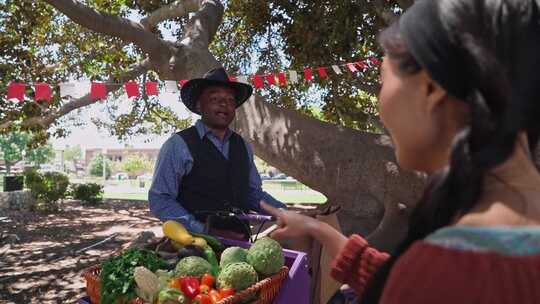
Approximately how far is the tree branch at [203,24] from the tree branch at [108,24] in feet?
1.77

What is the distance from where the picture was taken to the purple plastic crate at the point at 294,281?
90.0 inches

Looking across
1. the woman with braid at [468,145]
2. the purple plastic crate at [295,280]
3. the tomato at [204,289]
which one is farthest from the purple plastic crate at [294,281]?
the woman with braid at [468,145]

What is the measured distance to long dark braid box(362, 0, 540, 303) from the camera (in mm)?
859

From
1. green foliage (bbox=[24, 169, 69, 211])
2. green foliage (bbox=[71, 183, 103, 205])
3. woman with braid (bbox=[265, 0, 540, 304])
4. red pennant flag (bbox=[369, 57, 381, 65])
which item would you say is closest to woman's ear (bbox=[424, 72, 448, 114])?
woman with braid (bbox=[265, 0, 540, 304])

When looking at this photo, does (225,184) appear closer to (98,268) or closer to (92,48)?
(98,268)

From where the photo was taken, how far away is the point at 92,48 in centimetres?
1221

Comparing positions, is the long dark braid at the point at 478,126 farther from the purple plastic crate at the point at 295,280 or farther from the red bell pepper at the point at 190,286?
the purple plastic crate at the point at 295,280

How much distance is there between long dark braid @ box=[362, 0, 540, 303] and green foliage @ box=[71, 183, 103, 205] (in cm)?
1821

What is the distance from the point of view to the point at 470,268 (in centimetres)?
81

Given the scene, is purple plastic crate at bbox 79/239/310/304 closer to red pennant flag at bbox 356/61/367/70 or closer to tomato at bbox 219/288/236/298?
tomato at bbox 219/288/236/298

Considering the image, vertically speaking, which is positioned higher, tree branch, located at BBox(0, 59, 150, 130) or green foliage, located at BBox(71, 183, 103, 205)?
tree branch, located at BBox(0, 59, 150, 130)

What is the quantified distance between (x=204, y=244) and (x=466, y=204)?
1.60 m

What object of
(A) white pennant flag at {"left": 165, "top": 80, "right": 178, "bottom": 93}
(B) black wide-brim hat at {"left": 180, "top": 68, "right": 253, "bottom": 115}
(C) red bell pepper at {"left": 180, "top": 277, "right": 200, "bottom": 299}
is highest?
(A) white pennant flag at {"left": 165, "top": 80, "right": 178, "bottom": 93}

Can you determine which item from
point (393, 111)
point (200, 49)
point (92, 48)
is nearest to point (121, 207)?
point (92, 48)
